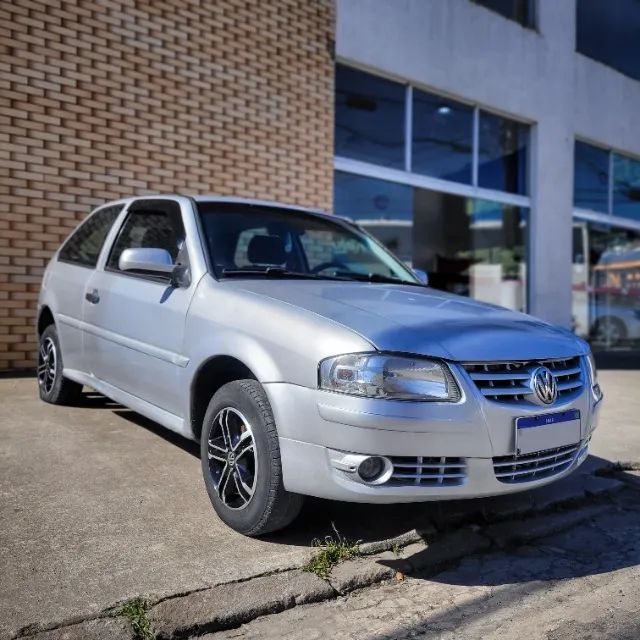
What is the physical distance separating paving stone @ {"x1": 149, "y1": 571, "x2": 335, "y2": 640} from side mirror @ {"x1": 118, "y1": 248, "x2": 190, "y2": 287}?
62.1 inches

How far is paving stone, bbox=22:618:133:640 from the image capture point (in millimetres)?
2100

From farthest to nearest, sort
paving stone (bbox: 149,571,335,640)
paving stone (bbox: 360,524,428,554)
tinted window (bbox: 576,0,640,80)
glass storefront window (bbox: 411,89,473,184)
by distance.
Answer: tinted window (bbox: 576,0,640,80), glass storefront window (bbox: 411,89,473,184), paving stone (bbox: 360,524,428,554), paving stone (bbox: 149,571,335,640)

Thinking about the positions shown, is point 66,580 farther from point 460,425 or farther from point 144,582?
point 460,425

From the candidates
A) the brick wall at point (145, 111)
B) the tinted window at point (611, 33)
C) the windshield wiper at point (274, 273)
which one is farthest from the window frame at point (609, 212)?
the windshield wiper at point (274, 273)

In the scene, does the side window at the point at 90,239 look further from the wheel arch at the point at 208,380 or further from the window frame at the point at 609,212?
the window frame at the point at 609,212

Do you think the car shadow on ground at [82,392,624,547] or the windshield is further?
the windshield

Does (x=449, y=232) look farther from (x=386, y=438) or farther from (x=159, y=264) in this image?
(x=386, y=438)

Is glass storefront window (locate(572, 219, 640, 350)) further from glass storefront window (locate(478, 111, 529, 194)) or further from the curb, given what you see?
the curb

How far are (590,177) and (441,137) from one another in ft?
12.7

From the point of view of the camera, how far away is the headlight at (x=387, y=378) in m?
2.54

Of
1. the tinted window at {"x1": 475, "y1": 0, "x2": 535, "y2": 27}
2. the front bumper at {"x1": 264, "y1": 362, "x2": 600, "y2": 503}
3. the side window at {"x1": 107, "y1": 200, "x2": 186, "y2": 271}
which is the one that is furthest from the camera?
the tinted window at {"x1": 475, "y1": 0, "x2": 535, "y2": 27}

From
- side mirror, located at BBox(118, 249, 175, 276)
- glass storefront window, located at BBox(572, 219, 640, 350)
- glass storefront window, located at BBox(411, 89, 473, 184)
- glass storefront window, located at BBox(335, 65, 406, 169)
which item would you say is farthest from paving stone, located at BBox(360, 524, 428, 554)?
glass storefront window, located at BBox(572, 219, 640, 350)

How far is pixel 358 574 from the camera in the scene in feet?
8.60

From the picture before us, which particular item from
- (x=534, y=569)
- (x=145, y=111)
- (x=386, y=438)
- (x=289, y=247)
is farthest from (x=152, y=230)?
(x=145, y=111)
